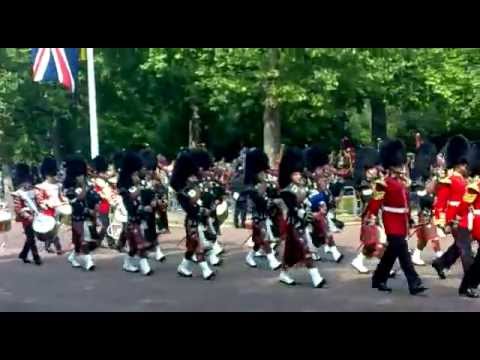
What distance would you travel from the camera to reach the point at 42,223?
1341cm

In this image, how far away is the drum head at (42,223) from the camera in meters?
13.4

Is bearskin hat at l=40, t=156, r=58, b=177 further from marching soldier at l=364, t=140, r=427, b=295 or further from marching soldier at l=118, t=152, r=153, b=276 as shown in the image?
marching soldier at l=364, t=140, r=427, b=295

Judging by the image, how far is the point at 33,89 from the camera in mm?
33844

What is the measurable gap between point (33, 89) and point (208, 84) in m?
10.9

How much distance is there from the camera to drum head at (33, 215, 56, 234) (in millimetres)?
13406

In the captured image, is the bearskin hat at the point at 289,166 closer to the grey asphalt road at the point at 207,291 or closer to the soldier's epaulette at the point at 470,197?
the grey asphalt road at the point at 207,291

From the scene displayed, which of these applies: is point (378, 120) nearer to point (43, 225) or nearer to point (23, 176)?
point (23, 176)

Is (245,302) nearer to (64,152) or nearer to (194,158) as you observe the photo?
(194,158)

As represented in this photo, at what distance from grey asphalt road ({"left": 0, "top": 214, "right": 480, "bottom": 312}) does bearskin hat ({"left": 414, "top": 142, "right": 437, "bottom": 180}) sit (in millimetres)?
2133

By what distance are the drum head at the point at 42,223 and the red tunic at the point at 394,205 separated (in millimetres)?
5121

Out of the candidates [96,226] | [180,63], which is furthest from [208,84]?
[96,226]

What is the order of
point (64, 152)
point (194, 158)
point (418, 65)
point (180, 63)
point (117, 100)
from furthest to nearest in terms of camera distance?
1. point (64, 152)
2. point (117, 100)
3. point (418, 65)
4. point (180, 63)
5. point (194, 158)

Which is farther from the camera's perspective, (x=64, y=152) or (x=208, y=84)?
(x=64, y=152)

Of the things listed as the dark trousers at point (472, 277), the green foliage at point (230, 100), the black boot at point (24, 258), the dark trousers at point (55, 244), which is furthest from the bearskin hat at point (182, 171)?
the green foliage at point (230, 100)
